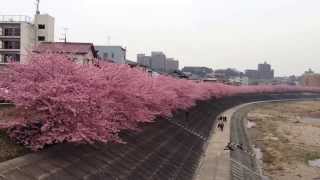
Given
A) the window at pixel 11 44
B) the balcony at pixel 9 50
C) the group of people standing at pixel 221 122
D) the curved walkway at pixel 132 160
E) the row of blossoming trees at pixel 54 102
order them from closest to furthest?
the curved walkway at pixel 132 160, the row of blossoming trees at pixel 54 102, the group of people standing at pixel 221 122, the balcony at pixel 9 50, the window at pixel 11 44

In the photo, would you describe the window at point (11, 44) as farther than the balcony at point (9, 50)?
Yes

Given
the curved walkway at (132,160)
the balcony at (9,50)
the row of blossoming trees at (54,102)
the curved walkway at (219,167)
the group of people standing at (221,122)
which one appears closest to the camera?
the curved walkway at (132,160)

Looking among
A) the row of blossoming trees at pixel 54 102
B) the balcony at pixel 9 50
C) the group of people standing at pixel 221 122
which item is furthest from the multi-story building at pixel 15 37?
the row of blossoming trees at pixel 54 102

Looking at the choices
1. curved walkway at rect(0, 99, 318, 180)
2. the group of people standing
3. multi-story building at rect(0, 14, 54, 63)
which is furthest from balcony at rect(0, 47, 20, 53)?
curved walkway at rect(0, 99, 318, 180)

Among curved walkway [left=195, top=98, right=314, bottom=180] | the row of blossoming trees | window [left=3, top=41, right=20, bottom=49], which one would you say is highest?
window [left=3, top=41, right=20, bottom=49]

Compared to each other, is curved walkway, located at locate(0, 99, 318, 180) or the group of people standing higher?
curved walkway, located at locate(0, 99, 318, 180)

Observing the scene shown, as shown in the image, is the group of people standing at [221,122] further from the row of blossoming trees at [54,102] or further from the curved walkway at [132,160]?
the row of blossoming trees at [54,102]

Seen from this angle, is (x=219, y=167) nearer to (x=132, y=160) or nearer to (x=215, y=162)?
(x=215, y=162)

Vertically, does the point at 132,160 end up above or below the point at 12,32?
below

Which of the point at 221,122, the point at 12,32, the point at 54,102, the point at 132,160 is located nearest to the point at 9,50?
the point at 12,32

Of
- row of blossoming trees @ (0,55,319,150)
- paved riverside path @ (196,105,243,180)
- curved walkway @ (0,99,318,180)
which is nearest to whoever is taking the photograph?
curved walkway @ (0,99,318,180)

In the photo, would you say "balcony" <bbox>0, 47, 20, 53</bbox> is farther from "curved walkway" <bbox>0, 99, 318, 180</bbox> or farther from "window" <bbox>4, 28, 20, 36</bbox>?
"curved walkway" <bbox>0, 99, 318, 180</bbox>

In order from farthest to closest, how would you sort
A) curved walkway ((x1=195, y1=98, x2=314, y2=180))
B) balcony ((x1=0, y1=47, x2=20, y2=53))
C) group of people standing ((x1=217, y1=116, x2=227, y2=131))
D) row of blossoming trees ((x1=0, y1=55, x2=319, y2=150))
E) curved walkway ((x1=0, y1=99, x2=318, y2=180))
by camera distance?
balcony ((x1=0, y1=47, x2=20, y2=53)), group of people standing ((x1=217, y1=116, x2=227, y2=131)), curved walkway ((x1=195, y1=98, x2=314, y2=180)), row of blossoming trees ((x1=0, y1=55, x2=319, y2=150)), curved walkway ((x1=0, y1=99, x2=318, y2=180))

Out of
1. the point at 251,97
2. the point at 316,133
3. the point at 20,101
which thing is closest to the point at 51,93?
the point at 20,101
